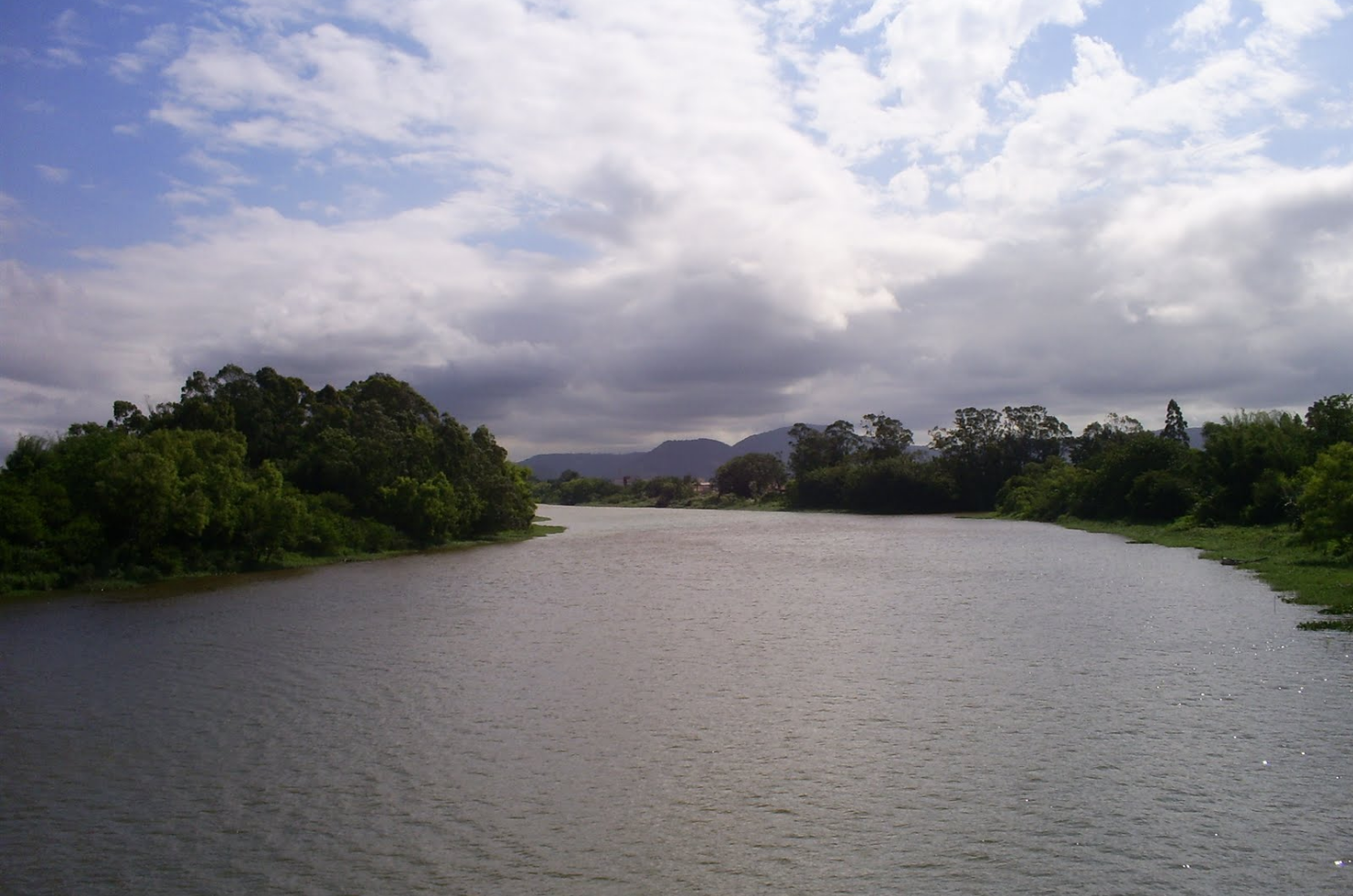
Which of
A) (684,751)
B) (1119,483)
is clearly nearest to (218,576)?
(684,751)

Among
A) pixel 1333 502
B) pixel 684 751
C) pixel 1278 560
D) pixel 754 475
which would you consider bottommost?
pixel 684 751

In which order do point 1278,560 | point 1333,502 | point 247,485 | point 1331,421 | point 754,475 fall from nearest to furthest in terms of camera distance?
1. point 1333,502
2. point 1278,560
3. point 247,485
4. point 1331,421
5. point 754,475

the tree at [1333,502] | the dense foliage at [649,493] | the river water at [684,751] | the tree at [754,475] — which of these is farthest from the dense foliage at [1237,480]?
the dense foliage at [649,493]

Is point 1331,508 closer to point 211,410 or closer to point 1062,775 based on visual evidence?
point 1062,775

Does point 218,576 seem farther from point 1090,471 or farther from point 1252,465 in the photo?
point 1090,471

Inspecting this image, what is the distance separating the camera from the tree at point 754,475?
16138 cm

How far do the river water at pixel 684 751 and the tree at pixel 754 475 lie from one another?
132343 mm

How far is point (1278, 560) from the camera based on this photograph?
35.4m

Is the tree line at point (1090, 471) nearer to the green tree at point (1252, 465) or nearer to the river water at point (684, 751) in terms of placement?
the green tree at point (1252, 465)

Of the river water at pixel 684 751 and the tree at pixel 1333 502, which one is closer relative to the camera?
the river water at pixel 684 751

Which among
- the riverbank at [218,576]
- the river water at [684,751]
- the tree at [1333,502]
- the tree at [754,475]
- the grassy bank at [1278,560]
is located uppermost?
the tree at [754,475]

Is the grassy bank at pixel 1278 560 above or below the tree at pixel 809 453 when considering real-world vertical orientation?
below

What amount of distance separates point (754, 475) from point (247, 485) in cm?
12462

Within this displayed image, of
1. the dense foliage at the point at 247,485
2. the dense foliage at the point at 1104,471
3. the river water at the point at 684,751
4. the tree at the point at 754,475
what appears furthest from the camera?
the tree at the point at 754,475
